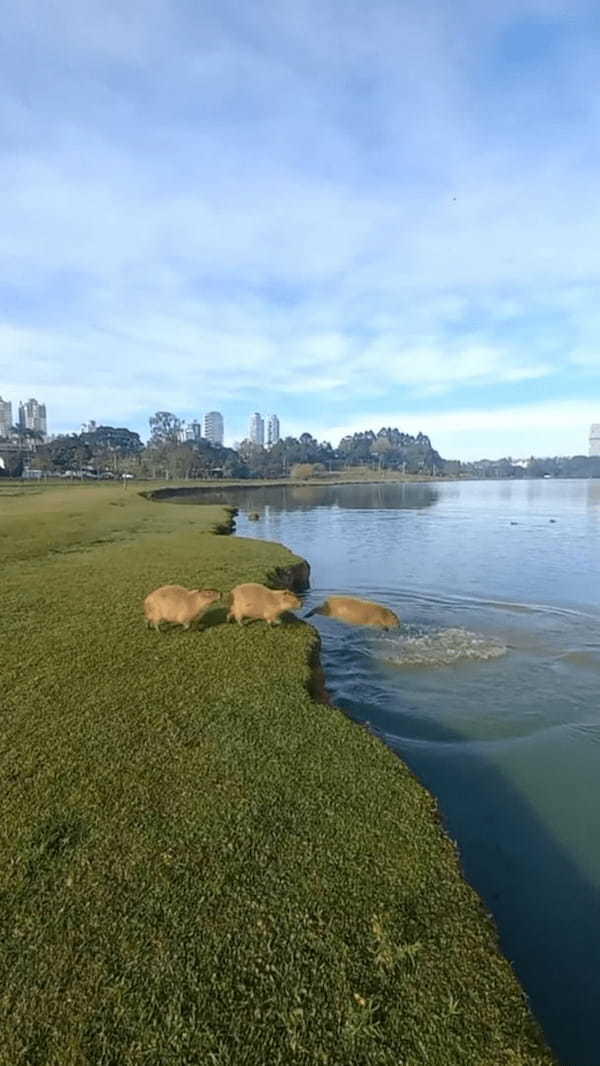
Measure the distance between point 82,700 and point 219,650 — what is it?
6.33ft

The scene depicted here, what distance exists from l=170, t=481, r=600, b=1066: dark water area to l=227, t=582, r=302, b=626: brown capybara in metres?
1.30

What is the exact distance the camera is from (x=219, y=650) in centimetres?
684

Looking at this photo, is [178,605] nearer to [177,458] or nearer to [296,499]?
[296,499]

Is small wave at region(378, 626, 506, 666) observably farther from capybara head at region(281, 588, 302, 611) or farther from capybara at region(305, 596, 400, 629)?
capybara head at region(281, 588, 302, 611)

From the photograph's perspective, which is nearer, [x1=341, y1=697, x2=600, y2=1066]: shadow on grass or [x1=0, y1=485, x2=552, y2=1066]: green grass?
[x1=0, y1=485, x2=552, y2=1066]: green grass

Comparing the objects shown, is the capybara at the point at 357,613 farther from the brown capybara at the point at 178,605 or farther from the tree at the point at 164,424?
the tree at the point at 164,424

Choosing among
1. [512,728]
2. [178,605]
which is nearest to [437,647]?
[512,728]

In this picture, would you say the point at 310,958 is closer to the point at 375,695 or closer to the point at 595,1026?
the point at 595,1026

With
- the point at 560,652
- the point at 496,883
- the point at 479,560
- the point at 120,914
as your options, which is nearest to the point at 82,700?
the point at 120,914

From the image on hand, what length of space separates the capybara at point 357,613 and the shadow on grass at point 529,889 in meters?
4.37

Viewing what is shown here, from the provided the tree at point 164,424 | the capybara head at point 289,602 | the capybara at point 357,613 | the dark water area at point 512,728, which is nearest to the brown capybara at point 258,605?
the capybara head at point 289,602

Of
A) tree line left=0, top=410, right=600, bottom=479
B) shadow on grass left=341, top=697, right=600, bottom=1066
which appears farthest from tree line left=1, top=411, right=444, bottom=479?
shadow on grass left=341, top=697, right=600, bottom=1066

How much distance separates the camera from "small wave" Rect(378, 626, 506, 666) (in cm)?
891

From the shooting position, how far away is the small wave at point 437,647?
8.91 m
